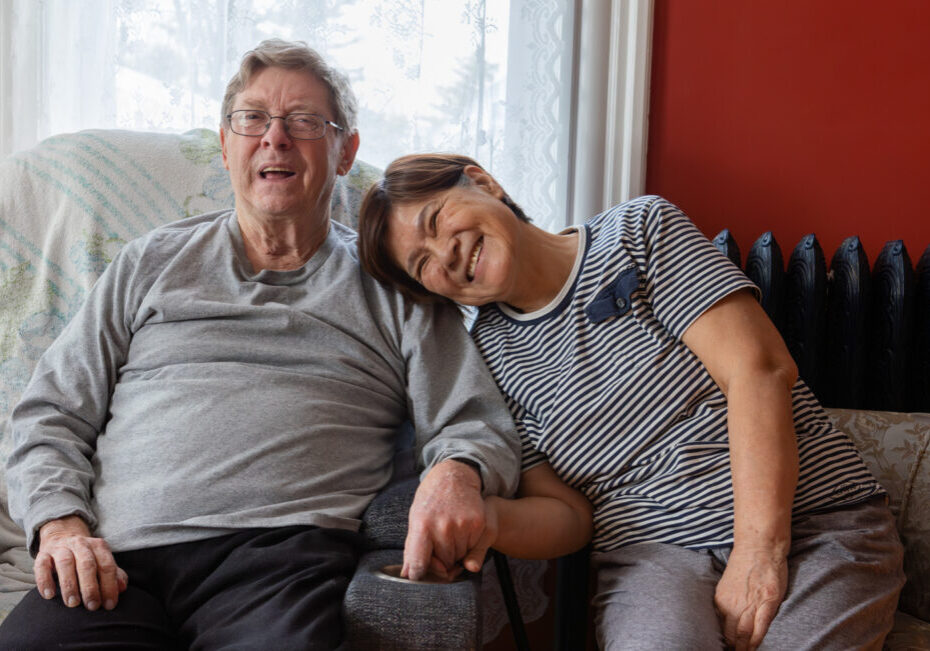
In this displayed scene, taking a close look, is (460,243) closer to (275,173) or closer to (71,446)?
(275,173)

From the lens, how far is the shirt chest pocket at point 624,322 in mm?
1337

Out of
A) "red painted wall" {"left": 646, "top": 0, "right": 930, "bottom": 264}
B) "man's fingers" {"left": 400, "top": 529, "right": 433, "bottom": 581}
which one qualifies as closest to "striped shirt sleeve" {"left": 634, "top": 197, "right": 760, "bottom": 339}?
"man's fingers" {"left": 400, "top": 529, "right": 433, "bottom": 581}

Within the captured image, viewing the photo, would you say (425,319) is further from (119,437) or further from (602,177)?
(602,177)

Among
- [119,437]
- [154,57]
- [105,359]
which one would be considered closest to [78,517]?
[119,437]

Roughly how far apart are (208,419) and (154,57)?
99 cm

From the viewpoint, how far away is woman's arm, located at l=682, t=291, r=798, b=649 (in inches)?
45.3

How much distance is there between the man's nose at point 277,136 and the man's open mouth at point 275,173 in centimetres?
4

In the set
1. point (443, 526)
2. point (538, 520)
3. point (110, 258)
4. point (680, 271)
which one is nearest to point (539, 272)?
point (680, 271)

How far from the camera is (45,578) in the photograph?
109 cm

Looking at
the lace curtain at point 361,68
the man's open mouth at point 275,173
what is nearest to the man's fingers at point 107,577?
the man's open mouth at point 275,173

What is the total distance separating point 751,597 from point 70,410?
42.4 inches

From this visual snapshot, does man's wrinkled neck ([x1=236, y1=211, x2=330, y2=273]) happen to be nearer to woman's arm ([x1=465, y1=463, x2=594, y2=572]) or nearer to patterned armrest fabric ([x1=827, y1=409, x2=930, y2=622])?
woman's arm ([x1=465, y1=463, x2=594, y2=572])

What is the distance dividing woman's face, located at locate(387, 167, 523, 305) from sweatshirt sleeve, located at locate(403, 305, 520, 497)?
9 centimetres

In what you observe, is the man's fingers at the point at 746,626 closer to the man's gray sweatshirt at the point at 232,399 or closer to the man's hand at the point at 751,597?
the man's hand at the point at 751,597
